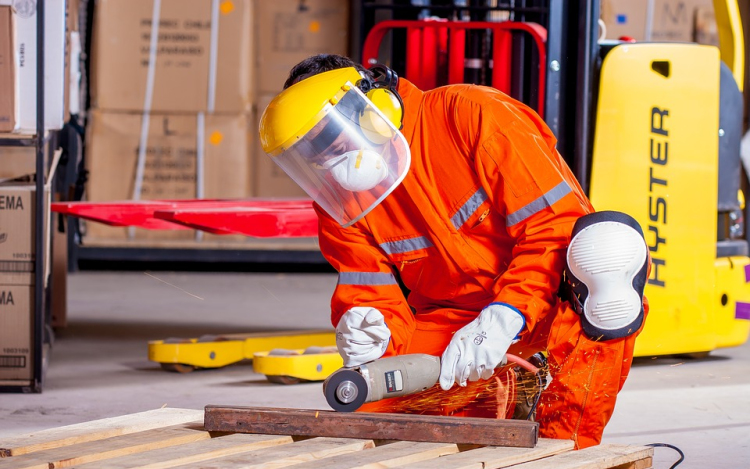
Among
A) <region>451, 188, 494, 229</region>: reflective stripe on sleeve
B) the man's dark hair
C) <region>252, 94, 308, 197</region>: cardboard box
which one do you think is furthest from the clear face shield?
<region>252, 94, 308, 197</region>: cardboard box

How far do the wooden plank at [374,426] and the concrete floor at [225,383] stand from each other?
3.65 ft

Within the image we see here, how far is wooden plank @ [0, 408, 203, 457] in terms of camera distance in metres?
2.47

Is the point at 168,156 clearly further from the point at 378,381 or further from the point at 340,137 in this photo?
the point at 378,381

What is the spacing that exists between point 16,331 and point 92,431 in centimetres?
197

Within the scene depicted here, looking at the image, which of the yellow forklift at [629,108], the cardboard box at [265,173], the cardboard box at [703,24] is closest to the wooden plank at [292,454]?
the yellow forklift at [629,108]

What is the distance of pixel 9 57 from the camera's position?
438 centimetres

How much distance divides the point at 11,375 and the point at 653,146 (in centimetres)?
287

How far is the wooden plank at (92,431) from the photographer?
2.47 m

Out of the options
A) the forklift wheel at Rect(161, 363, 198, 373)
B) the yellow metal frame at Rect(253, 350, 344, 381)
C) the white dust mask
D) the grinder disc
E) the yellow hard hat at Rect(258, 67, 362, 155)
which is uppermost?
the yellow hard hat at Rect(258, 67, 362, 155)

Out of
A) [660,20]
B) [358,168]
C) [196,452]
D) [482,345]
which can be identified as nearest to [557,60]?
[358,168]

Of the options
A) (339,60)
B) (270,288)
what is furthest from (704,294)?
(270,288)

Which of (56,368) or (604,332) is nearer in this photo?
(604,332)

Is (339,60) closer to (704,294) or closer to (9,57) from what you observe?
(9,57)

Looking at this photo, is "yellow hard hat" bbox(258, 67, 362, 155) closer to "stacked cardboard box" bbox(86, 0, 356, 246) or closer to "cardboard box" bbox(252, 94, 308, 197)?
"stacked cardboard box" bbox(86, 0, 356, 246)
